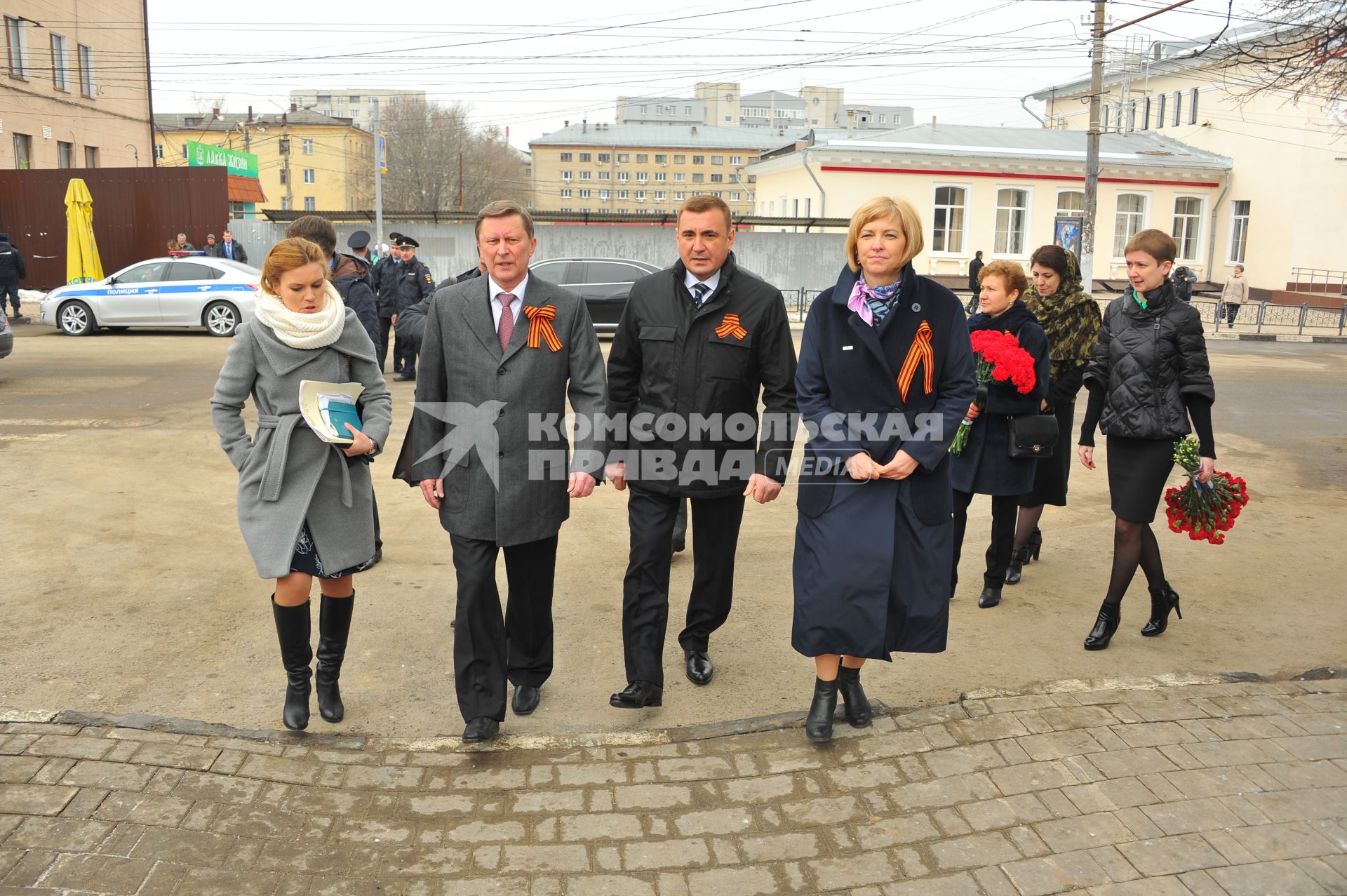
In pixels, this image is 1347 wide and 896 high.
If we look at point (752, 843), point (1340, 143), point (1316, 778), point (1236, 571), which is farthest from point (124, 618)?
point (1340, 143)

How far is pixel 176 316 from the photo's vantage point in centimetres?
1900

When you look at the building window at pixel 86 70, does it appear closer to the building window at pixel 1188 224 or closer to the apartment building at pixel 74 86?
the apartment building at pixel 74 86

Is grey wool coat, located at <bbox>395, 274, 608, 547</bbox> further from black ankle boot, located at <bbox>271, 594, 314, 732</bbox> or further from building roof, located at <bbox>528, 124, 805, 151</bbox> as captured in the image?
building roof, located at <bbox>528, 124, 805, 151</bbox>

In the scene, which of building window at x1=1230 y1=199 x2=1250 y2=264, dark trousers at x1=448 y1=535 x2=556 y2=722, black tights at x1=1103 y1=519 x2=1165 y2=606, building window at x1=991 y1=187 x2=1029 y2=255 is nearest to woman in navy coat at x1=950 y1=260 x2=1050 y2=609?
black tights at x1=1103 y1=519 x2=1165 y2=606

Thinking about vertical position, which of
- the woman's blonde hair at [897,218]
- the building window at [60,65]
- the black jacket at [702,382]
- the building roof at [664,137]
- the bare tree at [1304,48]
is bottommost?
the black jacket at [702,382]

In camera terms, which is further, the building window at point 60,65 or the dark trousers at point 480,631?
the building window at point 60,65

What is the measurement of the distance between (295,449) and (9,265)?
18825 mm

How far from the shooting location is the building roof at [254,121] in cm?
8738

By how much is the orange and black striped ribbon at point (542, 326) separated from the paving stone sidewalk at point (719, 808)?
1531mm

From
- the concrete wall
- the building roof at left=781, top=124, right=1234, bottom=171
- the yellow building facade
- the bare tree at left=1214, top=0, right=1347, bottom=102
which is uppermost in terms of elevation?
the yellow building facade

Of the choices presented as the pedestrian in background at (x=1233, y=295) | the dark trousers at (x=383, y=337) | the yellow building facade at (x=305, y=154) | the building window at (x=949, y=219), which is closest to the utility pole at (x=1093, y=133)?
the pedestrian in background at (x=1233, y=295)

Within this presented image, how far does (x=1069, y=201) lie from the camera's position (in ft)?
124

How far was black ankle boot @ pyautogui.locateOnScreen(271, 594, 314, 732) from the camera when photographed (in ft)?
13.4

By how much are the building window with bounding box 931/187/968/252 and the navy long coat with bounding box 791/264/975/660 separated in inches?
1356
